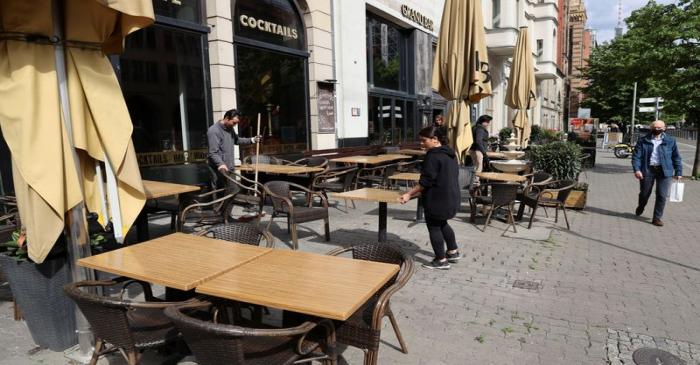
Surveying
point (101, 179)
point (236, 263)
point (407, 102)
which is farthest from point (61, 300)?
point (407, 102)

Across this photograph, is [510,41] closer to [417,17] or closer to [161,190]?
[417,17]

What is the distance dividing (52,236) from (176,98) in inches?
225

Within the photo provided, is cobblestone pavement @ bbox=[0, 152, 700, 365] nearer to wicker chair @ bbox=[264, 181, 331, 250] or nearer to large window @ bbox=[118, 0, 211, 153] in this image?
wicker chair @ bbox=[264, 181, 331, 250]

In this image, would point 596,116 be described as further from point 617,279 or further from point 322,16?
point 617,279

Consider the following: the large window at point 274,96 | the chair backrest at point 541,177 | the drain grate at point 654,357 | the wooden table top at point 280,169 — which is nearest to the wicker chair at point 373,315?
the drain grate at point 654,357

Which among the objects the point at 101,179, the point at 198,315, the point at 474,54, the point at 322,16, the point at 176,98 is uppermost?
the point at 322,16

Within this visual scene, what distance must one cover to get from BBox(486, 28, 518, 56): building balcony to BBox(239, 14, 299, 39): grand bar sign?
14.7 meters

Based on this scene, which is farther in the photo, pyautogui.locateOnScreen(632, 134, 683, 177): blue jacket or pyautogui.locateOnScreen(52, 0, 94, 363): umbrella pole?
pyautogui.locateOnScreen(632, 134, 683, 177): blue jacket

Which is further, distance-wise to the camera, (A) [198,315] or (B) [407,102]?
(B) [407,102]

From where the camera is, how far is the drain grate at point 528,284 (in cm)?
449

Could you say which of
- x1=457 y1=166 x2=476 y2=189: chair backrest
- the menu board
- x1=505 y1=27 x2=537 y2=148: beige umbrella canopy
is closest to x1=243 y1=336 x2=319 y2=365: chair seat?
x1=457 y1=166 x2=476 y2=189: chair backrest

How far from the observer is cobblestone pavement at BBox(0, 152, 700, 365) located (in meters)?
3.28

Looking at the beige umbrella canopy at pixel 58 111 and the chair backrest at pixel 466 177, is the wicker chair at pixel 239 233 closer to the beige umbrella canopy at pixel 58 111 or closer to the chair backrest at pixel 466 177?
the beige umbrella canopy at pixel 58 111

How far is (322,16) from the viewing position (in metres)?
10.9
